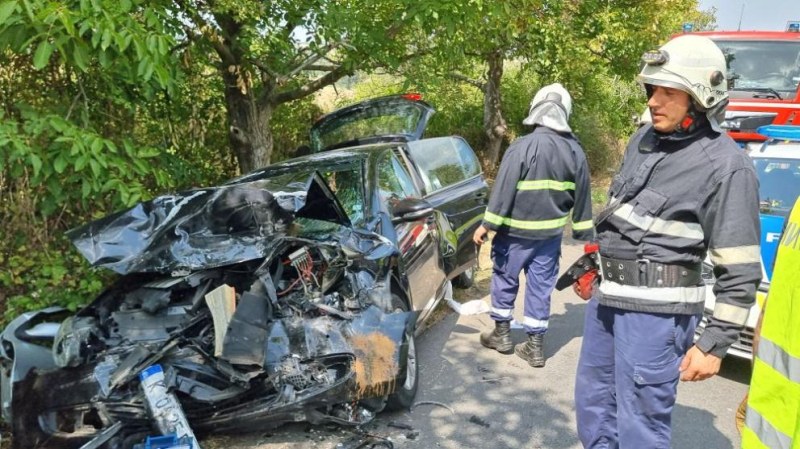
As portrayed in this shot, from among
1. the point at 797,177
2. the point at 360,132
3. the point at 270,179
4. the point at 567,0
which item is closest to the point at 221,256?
the point at 270,179

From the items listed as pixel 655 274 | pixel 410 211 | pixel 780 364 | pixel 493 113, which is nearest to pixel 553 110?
pixel 410 211

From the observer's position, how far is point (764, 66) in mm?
8352

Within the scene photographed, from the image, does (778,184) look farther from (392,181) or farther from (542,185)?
(392,181)

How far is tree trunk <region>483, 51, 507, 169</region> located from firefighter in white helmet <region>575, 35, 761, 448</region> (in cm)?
903

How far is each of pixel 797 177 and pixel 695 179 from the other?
317 centimetres

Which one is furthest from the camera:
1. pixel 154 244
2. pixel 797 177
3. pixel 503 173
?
pixel 797 177

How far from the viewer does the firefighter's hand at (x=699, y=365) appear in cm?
208

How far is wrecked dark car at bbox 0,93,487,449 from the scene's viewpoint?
262 cm

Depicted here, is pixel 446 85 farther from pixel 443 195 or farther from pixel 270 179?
pixel 270 179

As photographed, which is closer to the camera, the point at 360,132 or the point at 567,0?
the point at 360,132

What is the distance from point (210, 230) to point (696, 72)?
8.20 feet

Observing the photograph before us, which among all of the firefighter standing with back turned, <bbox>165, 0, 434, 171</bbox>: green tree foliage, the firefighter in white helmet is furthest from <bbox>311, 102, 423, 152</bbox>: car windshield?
the firefighter in white helmet

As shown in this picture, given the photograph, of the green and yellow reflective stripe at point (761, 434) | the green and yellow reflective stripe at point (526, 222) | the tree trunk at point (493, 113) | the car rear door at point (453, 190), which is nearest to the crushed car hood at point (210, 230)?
the green and yellow reflective stripe at point (526, 222)

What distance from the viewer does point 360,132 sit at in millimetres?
5738
